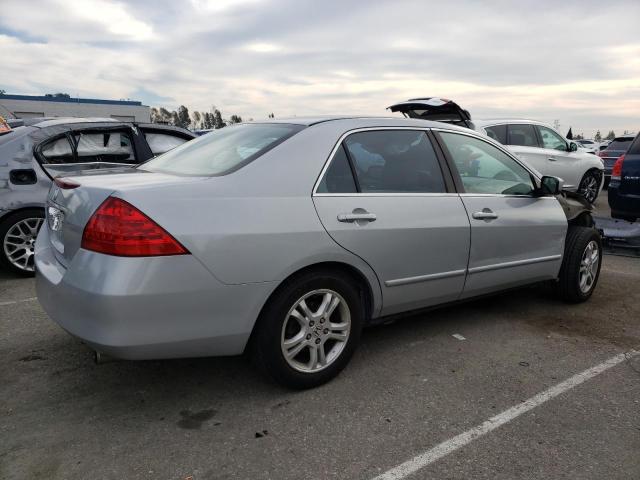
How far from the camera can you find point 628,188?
261 inches

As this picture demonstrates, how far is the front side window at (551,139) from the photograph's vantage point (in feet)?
30.2

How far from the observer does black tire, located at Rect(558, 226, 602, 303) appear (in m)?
4.38

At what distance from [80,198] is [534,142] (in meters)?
8.29

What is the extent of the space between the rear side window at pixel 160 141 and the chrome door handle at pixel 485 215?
149 inches

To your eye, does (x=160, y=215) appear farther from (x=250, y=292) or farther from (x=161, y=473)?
(x=161, y=473)

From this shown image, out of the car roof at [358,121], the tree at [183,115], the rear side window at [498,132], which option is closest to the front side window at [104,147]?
the car roof at [358,121]

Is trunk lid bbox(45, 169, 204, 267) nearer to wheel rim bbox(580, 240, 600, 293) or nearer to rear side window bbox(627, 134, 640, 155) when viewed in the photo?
wheel rim bbox(580, 240, 600, 293)

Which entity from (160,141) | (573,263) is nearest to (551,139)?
(573,263)

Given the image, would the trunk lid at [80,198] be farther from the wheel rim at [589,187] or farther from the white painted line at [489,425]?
the wheel rim at [589,187]

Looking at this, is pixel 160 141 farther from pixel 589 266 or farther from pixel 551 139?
pixel 551 139

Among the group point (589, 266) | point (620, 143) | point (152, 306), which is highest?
point (620, 143)

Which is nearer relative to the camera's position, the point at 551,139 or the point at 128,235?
the point at 128,235

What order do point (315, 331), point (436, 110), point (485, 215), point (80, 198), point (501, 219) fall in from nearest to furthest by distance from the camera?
point (80, 198) < point (315, 331) < point (485, 215) < point (501, 219) < point (436, 110)

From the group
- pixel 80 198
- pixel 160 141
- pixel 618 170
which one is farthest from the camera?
pixel 618 170
